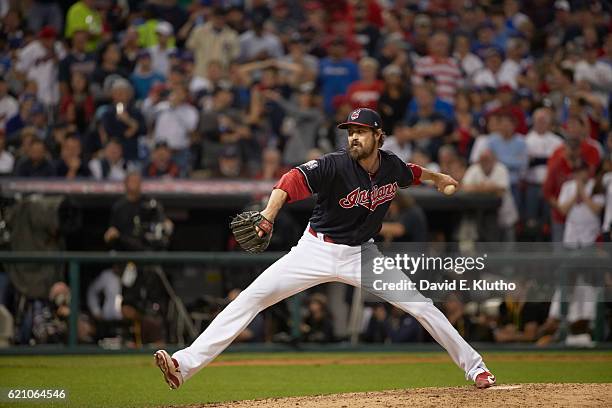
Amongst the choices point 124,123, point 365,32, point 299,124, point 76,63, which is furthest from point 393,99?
point 76,63

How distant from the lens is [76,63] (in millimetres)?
13828

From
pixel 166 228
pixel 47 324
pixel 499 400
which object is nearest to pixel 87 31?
pixel 166 228

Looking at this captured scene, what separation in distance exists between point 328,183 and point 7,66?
29.1ft

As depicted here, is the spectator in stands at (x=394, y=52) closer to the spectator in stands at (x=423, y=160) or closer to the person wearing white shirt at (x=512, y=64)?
the person wearing white shirt at (x=512, y=64)

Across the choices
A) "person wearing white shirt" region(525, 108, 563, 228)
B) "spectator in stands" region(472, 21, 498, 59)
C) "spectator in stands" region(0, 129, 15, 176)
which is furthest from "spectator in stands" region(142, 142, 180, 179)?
"spectator in stands" region(472, 21, 498, 59)

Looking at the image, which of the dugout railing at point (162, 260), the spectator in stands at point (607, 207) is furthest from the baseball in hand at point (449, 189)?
the spectator in stands at point (607, 207)

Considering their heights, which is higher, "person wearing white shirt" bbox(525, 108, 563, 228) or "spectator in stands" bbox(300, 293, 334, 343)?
"person wearing white shirt" bbox(525, 108, 563, 228)

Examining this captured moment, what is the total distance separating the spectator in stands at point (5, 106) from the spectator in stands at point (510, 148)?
20.0 feet

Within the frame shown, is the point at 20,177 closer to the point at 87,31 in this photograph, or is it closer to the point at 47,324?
the point at 47,324

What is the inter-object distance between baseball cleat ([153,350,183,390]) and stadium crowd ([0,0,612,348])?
4.58 metres

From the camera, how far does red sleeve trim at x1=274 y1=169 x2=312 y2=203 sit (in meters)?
6.36

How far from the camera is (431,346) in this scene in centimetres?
1095

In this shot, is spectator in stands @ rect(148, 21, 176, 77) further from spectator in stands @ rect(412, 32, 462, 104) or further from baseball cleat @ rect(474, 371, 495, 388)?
baseball cleat @ rect(474, 371, 495, 388)

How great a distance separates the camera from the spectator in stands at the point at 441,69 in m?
13.9
